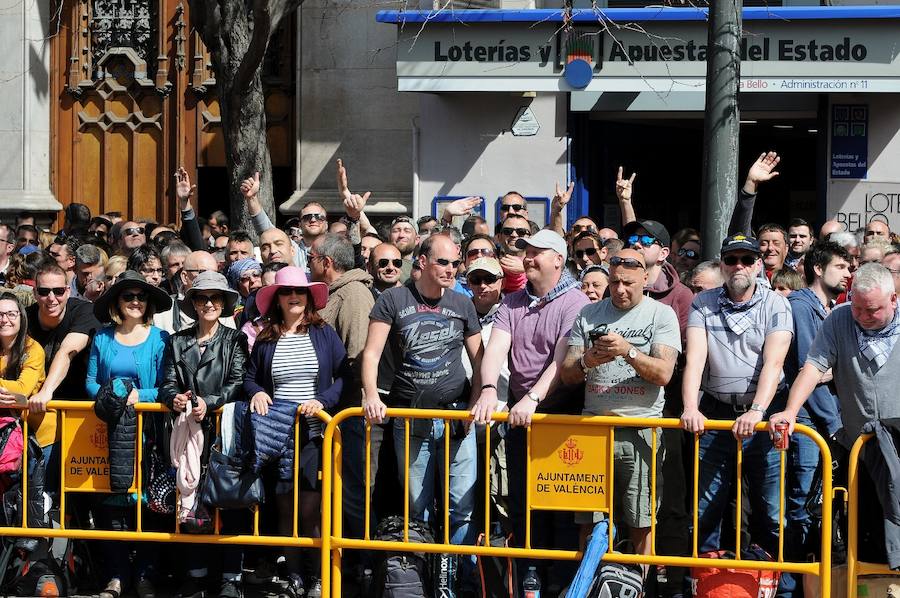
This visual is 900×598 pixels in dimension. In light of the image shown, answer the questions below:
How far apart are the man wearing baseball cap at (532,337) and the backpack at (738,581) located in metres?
0.84

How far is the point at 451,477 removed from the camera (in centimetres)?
780

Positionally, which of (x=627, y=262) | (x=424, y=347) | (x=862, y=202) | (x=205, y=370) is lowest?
(x=205, y=370)

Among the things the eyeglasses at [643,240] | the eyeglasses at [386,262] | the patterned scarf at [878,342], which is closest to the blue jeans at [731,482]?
the patterned scarf at [878,342]

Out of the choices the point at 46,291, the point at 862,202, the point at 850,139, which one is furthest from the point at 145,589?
the point at 850,139

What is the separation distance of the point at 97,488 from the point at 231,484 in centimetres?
93

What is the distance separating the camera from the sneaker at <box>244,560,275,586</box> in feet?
27.3

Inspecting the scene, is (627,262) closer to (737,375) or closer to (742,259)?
(742,259)

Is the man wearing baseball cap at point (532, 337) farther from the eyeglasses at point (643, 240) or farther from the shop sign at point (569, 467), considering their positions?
the eyeglasses at point (643, 240)

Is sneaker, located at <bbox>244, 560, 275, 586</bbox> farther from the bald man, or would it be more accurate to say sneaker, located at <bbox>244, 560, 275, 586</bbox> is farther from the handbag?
the bald man

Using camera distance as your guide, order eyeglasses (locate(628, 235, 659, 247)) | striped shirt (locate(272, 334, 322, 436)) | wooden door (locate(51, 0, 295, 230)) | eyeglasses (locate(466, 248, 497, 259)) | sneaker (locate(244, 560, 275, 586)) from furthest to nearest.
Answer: wooden door (locate(51, 0, 295, 230)), eyeglasses (locate(628, 235, 659, 247)), eyeglasses (locate(466, 248, 497, 259)), sneaker (locate(244, 560, 275, 586)), striped shirt (locate(272, 334, 322, 436))

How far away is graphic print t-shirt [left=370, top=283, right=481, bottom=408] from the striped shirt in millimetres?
450

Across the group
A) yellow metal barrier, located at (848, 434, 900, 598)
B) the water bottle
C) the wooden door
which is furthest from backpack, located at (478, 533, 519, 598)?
the wooden door

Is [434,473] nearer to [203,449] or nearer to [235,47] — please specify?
[203,449]

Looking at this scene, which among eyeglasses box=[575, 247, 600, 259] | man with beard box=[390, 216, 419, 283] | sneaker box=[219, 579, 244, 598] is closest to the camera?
sneaker box=[219, 579, 244, 598]
